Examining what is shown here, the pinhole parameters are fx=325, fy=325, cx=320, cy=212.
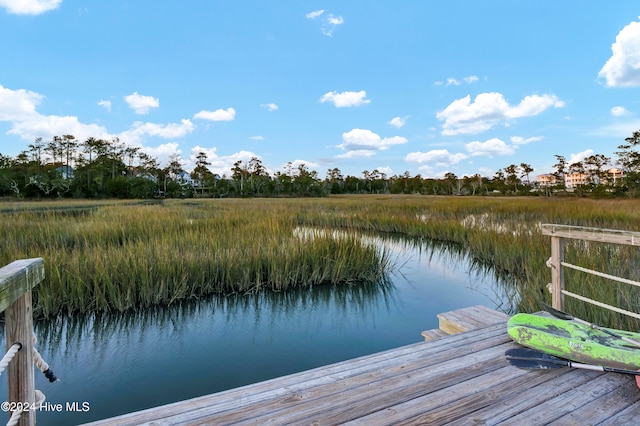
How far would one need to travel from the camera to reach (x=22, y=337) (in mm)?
1313

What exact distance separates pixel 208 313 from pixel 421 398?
4.06 m

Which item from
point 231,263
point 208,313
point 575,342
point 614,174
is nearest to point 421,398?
point 575,342

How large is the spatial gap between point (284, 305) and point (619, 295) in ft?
14.6

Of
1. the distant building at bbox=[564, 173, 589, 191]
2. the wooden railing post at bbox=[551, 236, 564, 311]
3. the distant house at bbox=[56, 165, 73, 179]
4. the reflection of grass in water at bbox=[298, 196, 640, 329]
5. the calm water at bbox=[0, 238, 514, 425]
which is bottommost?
the calm water at bbox=[0, 238, 514, 425]

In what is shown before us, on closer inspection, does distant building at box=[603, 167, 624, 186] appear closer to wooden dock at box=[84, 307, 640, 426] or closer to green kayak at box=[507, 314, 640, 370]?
green kayak at box=[507, 314, 640, 370]

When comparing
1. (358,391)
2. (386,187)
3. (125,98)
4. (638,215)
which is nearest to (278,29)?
(125,98)

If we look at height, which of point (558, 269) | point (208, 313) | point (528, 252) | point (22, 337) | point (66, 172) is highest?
point (66, 172)

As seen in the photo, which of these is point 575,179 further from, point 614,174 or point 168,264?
point 168,264

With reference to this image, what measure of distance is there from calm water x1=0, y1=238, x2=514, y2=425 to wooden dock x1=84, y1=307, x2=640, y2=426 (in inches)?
67.5

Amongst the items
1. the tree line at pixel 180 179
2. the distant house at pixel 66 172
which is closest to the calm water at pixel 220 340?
the tree line at pixel 180 179

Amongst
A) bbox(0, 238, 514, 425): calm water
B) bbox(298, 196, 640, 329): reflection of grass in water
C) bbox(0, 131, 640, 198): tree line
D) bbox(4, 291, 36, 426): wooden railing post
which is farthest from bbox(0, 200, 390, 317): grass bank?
bbox(0, 131, 640, 198): tree line

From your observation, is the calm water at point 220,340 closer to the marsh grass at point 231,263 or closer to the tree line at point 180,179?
the marsh grass at point 231,263

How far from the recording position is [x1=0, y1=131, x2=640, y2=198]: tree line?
32.9 meters

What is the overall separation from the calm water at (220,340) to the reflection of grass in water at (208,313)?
0.6 inches
